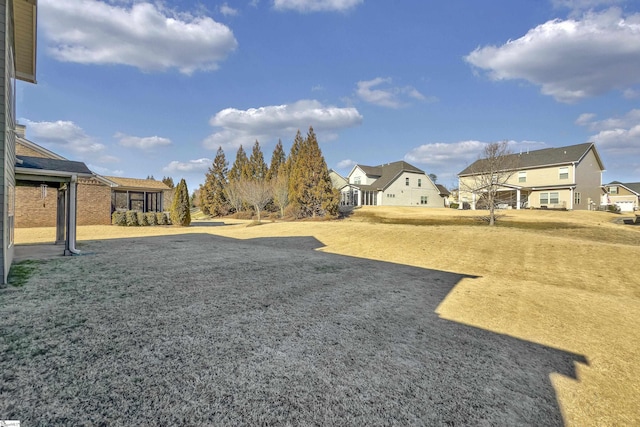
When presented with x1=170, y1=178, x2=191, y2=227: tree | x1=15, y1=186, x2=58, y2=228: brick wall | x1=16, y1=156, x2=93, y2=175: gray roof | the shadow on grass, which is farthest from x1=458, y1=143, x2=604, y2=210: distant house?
x1=15, y1=186, x2=58, y2=228: brick wall

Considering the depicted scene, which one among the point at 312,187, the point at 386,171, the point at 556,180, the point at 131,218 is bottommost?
the point at 131,218

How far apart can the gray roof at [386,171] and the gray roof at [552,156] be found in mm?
8377

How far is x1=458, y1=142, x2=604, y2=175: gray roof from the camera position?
30091 millimetres

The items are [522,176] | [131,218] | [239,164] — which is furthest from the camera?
[239,164]

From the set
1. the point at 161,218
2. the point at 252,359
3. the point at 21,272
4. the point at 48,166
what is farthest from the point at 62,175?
the point at 161,218

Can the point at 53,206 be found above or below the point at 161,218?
above

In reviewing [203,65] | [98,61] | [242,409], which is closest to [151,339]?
[242,409]

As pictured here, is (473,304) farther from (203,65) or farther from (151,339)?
(203,65)

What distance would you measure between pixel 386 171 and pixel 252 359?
40582 millimetres

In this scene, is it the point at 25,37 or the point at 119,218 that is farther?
the point at 119,218

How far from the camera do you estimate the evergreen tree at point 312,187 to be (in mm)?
29734

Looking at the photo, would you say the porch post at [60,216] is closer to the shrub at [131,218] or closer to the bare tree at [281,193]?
the shrub at [131,218]

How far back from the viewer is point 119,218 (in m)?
20.9

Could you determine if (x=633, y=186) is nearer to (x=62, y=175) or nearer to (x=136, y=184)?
(x=62, y=175)
